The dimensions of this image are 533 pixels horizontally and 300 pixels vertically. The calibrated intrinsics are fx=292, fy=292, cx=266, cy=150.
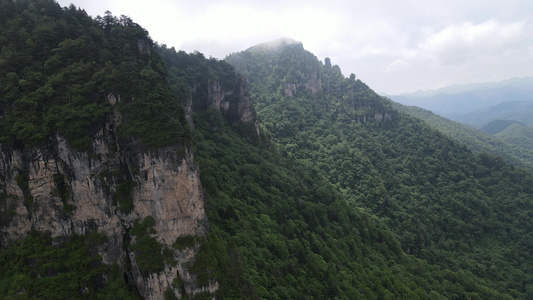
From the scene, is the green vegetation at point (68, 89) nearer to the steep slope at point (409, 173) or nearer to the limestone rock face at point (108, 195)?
the limestone rock face at point (108, 195)

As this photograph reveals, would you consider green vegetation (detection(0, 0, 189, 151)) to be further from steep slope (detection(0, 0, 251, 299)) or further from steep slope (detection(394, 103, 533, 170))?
steep slope (detection(394, 103, 533, 170))

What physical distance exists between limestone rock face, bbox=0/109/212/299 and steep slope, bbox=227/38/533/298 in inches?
2002

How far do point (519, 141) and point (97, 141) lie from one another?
748 ft

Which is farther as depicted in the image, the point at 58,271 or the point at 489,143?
the point at 489,143

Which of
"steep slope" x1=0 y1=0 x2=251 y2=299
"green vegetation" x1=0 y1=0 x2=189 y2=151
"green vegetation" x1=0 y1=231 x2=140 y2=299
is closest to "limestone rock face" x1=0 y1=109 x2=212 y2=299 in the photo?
"steep slope" x1=0 y1=0 x2=251 y2=299

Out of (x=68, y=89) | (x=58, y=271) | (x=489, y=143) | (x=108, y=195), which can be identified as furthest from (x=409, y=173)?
(x=489, y=143)

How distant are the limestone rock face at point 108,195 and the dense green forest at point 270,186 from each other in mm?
955

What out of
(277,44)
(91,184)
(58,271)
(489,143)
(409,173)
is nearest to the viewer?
(58,271)

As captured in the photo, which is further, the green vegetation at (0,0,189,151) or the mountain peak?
the mountain peak

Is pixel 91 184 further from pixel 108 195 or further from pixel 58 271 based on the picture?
pixel 58 271

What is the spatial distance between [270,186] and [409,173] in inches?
2186

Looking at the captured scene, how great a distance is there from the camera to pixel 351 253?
5294 cm

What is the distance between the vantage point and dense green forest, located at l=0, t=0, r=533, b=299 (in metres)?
28.0

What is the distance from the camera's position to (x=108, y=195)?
29.1m
